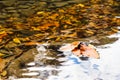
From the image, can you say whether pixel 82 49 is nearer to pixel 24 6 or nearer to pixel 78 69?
pixel 78 69

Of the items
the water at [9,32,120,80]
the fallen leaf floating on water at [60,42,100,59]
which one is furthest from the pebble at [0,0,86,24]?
the water at [9,32,120,80]

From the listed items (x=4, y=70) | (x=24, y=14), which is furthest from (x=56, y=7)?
(x=4, y=70)

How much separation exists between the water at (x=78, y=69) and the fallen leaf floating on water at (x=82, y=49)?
69 mm

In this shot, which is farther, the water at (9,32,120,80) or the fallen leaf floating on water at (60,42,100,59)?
the fallen leaf floating on water at (60,42,100,59)

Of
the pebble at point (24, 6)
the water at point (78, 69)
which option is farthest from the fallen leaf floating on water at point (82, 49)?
the pebble at point (24, 6)

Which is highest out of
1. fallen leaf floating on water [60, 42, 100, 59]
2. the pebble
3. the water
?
the pebble

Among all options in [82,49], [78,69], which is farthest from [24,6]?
[78,69]

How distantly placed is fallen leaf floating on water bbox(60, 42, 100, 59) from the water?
7 centimetres

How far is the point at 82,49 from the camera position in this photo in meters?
3.37

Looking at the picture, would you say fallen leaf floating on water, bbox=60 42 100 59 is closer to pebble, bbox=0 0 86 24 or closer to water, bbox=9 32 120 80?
water, bbox=9 32 120 80

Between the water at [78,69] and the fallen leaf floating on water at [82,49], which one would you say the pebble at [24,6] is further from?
the water at [78,69]

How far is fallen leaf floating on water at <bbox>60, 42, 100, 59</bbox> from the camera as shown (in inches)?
129

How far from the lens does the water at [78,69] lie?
2.84m

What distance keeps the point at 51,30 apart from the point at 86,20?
2.44 feet
